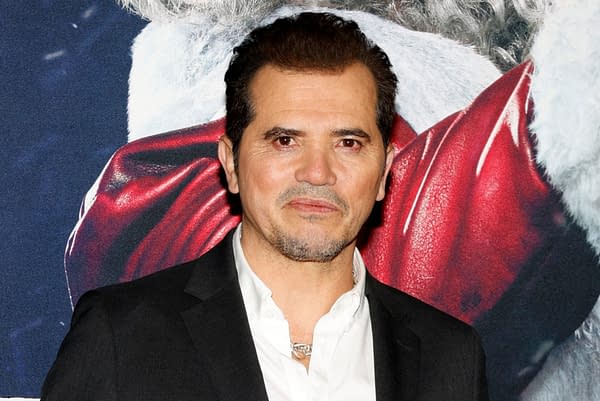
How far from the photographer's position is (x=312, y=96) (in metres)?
2.13

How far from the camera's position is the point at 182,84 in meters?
2.77

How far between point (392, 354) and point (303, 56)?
2.39 feet

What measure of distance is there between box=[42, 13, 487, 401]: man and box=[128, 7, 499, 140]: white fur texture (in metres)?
0.51

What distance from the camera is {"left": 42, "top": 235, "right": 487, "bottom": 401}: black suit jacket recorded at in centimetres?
193

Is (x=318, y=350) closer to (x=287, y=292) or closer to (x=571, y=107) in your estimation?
(x=287, y=292)

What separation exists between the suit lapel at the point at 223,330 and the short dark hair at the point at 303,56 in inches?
11.0

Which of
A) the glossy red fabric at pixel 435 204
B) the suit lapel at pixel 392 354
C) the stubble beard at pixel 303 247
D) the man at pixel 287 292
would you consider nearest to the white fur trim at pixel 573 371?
the glossy red fabric at pixel 435 204

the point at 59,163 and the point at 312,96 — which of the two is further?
the point at 59,163

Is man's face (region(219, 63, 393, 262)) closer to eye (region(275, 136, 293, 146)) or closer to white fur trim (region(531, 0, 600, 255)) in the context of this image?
eye (region(275, 136, 293, 146))

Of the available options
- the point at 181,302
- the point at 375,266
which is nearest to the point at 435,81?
the point at 375,266

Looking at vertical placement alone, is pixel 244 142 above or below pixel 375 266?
above

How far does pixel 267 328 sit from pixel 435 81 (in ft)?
3.58

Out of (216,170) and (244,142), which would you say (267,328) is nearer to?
(244,142)

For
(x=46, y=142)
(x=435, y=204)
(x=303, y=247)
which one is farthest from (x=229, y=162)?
(x=435, y=204)
